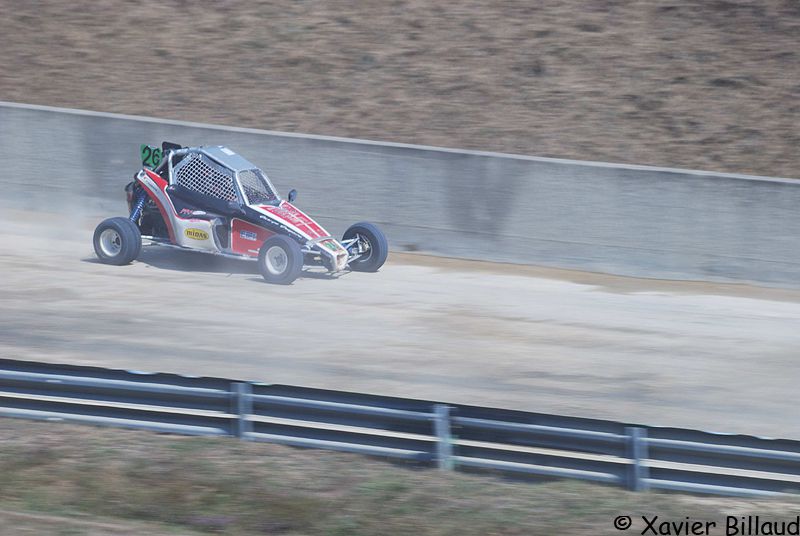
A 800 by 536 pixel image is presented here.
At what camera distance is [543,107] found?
17.7 metres

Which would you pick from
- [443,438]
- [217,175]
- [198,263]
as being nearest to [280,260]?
[217,175]

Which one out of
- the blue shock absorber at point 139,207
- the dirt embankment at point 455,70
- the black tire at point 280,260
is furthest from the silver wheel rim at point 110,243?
the dirt embankment at point 455,70

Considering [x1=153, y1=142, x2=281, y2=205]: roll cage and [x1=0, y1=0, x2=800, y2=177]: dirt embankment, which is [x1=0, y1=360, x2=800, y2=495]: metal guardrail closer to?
[x1=153, y1=142, x2=281, y2=205]: roll cage

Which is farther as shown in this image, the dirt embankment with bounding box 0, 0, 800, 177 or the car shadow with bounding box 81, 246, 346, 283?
the dirt embankment with bounding box 0, 0, 800, 177

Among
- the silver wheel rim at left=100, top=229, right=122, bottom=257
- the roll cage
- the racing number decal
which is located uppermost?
the racing number decal

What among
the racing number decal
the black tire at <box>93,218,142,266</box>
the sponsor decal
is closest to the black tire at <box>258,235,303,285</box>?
the sponsor decal

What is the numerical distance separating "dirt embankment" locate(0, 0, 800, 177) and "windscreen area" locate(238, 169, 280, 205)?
3.85m

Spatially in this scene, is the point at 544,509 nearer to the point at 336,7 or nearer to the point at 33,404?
the point at 33,404

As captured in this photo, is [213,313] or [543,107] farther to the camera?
[543,107]

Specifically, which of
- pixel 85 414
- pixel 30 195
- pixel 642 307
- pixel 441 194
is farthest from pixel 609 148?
pixel 85 414

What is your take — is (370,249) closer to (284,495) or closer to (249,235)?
(249,235)

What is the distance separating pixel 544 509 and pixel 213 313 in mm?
6190

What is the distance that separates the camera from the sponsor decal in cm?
1354

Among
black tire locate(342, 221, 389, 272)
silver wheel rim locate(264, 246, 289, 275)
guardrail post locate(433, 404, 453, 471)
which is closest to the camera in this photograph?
guardrail post locate(433, 404, 453, 471)
